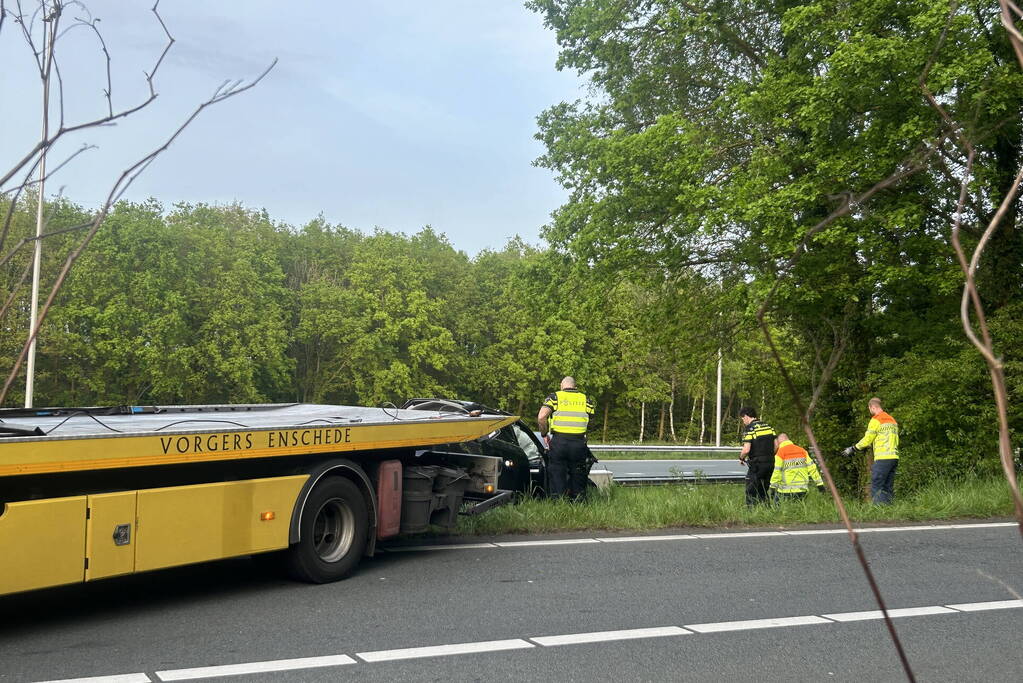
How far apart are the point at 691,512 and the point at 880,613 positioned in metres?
4.38

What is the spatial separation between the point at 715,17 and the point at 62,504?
17.7 meters

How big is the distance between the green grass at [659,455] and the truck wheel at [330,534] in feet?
96.0

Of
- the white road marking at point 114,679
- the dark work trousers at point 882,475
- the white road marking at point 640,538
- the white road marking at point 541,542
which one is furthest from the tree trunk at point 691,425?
the white road marking at point 114,679

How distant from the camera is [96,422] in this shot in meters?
7.51

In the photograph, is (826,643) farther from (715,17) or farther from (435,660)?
(715,17)

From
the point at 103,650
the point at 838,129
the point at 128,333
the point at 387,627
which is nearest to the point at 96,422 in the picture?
the point at 103,650

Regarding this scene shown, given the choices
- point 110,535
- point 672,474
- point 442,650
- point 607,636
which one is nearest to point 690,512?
point 607,636

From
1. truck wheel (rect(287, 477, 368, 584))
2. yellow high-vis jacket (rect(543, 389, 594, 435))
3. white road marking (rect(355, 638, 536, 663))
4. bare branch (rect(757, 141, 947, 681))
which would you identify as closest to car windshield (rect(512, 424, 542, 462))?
yellow high-vis jacket (rect(543, 389, 594, 435))

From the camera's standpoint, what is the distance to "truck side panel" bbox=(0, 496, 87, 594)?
6.05 m

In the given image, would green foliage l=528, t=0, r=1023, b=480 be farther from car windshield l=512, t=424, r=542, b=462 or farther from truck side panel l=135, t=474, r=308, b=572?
truck side panel l=135, t=474, r=308, b=572

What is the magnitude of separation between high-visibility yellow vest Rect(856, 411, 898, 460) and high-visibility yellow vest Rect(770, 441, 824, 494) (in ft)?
3.03

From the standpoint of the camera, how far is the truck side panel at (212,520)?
6840 millimetres

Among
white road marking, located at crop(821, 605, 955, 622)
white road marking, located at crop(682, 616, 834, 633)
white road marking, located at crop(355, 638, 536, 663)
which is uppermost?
white road marking, located at crop(821, 605, 955, 622)

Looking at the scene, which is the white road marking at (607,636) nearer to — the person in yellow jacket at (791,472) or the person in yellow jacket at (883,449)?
the person in yellow jacket at (791,472)
